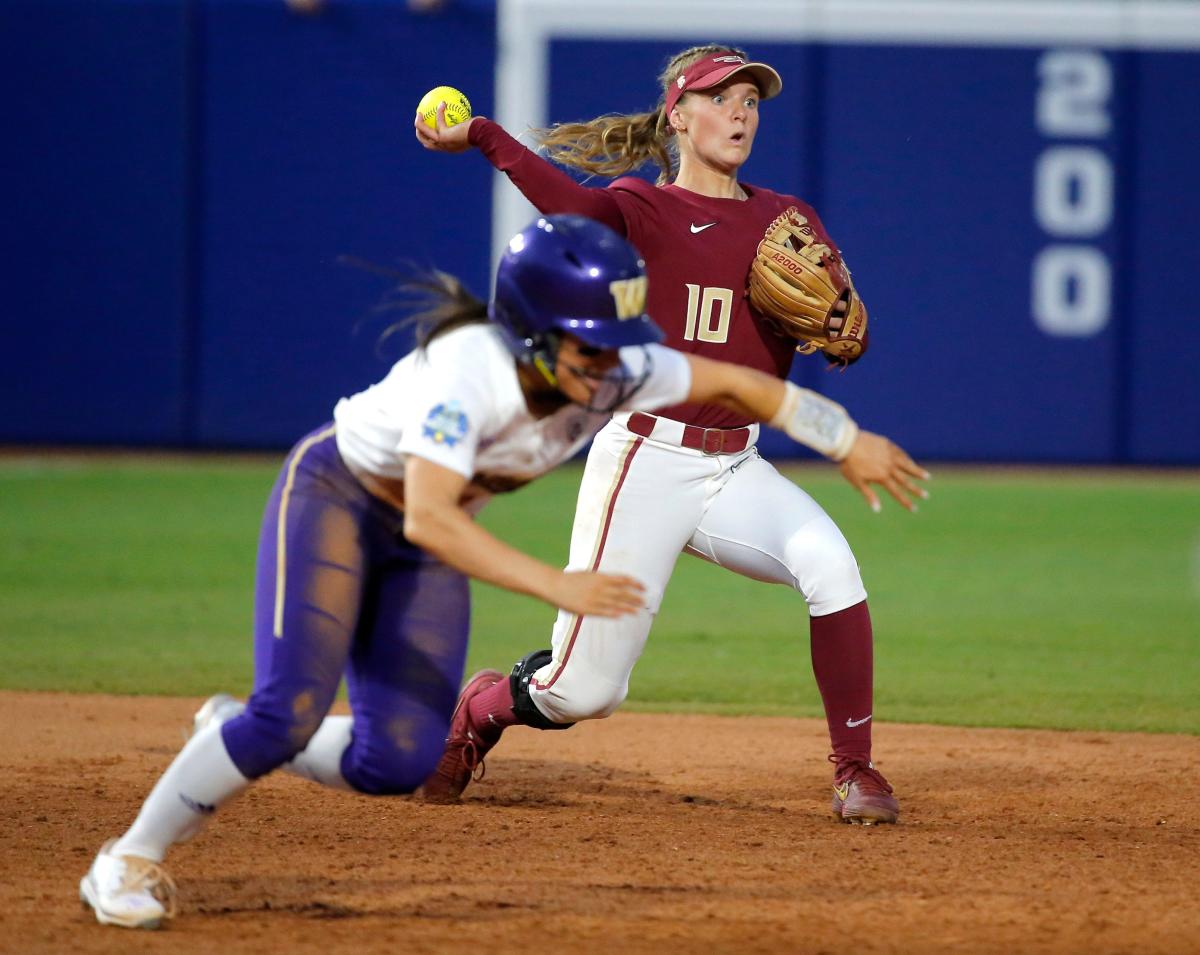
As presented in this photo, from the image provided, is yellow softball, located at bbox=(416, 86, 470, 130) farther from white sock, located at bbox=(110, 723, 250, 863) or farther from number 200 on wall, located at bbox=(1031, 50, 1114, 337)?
number 200 on wall, located at bbox=(1031, 50, 1114, 337)

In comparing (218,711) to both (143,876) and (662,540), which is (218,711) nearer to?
(143,876)

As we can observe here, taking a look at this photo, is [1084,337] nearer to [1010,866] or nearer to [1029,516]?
[1029,516]

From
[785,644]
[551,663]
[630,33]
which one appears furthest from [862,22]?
[551,663]

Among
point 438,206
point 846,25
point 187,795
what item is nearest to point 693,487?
point 187,795

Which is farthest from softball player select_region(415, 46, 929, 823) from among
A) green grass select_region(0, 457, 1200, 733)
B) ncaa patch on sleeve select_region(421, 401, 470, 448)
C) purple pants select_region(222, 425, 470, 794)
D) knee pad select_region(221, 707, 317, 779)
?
green grass select_region(0, 457, 1200, 733)

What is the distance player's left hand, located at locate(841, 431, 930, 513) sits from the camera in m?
3.72

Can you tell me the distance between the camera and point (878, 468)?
3.72 m

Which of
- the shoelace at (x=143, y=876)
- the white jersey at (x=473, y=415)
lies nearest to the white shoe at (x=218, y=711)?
the shoelace at (x=143, y=876)

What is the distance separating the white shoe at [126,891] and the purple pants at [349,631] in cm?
32

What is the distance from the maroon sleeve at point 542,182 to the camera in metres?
4.79

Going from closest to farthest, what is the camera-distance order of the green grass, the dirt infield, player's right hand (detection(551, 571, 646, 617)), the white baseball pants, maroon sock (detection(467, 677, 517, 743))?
player's right hand (detection(551, 571, 646, 617)) → the dirt infield → the white baseball pants → maroon sock (detection(467, 677, 517, 743)) → the green grass

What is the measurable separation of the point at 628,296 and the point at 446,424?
0.48 m

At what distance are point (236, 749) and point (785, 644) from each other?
495cm

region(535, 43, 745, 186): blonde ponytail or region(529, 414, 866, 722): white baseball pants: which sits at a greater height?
region(535, 43, 745, 186): blonde ponytail
